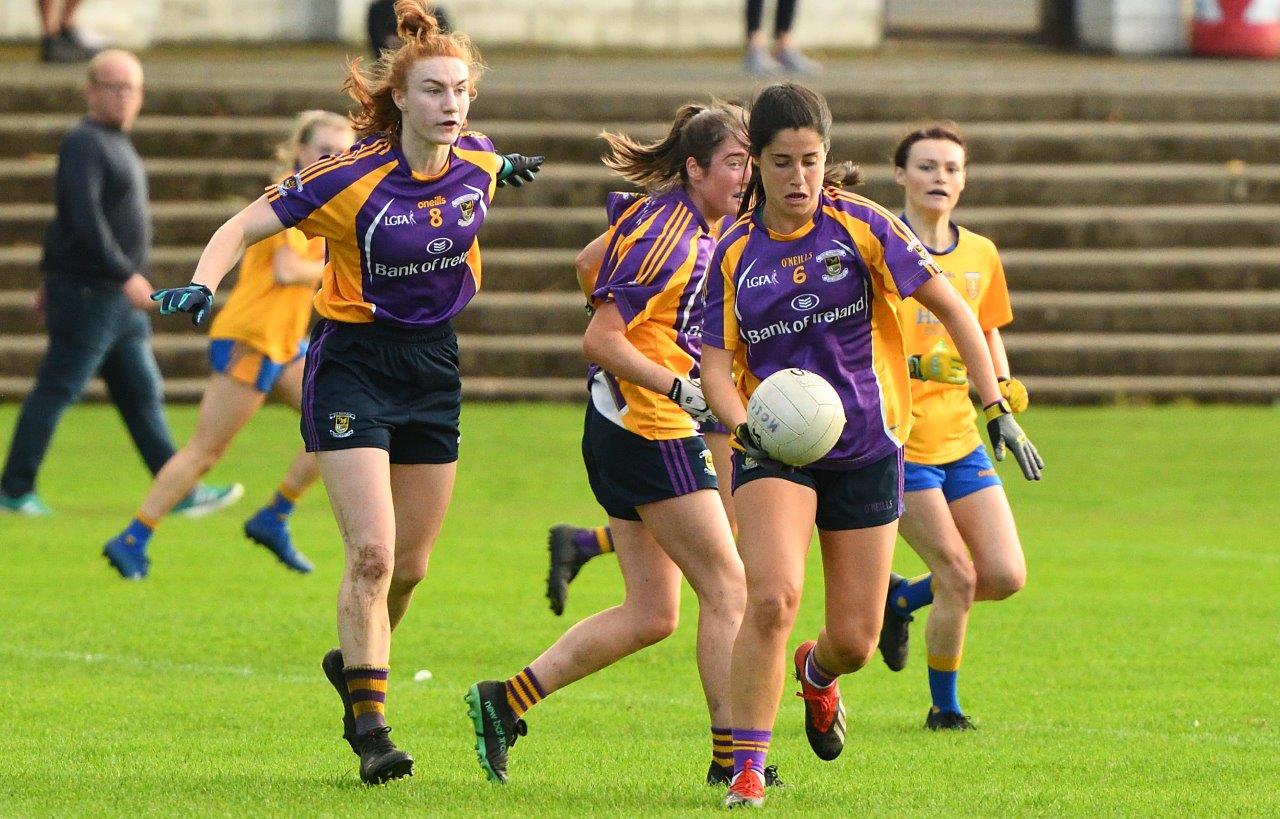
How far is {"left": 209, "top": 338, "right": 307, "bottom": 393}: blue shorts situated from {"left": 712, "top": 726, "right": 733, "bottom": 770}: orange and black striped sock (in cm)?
473

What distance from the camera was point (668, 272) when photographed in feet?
20.9

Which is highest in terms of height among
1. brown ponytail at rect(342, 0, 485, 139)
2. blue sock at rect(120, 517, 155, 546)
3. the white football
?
brown ponytail at rect(342, 0, 485, 139)

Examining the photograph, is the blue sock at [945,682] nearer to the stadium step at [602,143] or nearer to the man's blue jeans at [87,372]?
the man's blue jeans at [87,372]

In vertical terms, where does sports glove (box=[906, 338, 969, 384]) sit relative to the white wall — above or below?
above

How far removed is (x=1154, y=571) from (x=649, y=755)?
15.5ft

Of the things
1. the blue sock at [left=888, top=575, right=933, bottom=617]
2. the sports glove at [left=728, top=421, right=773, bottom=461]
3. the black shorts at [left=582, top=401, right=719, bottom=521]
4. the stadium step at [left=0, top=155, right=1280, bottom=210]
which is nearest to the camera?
the sports glove at [left=728, top=421, right=773, bottom=461]

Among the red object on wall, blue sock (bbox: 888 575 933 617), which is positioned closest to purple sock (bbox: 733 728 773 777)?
blue sock (bbox: 888 575 933 617)

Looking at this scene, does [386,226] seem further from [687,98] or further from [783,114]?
[687,98]

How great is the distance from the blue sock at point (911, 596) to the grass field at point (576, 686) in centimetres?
33

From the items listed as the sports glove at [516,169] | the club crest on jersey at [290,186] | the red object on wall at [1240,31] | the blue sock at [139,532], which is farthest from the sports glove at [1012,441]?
the red object on wall at [1240,31]

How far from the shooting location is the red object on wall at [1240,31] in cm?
2314

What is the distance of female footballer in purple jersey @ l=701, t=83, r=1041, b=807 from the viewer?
566 cm

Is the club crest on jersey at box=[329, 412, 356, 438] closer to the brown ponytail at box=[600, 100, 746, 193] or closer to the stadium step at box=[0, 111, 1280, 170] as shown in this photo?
the brown ponytail at box=[600, 100, 746, 193]

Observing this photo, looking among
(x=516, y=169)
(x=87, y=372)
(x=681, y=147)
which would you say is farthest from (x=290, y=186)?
(x=87, y=372)
